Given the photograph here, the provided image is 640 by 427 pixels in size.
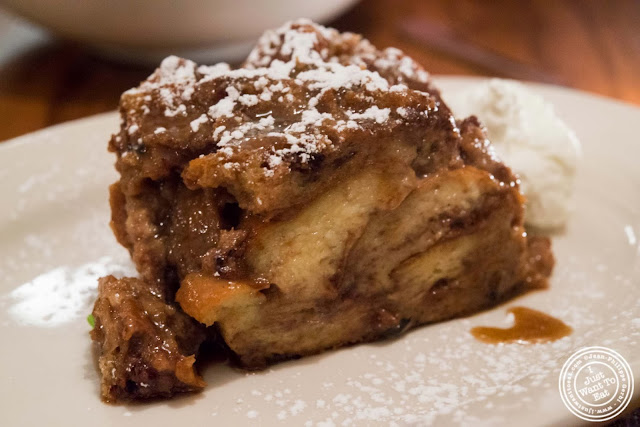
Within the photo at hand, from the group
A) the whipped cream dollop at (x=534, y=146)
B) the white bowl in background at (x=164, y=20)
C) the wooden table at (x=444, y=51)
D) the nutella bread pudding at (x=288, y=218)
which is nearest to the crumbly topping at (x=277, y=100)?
the nutella bread pudding at (x=288, y=218)

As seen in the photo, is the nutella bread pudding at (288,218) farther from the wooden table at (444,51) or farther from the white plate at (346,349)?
the wooden table at (444,51)

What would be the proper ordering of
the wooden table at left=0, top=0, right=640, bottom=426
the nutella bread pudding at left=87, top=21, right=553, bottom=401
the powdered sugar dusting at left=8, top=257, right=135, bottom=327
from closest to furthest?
the nutella bread pudding at left=87, top=21, right=553, bottom=401
the powdered sugar dusting at left=8, top=257, right=135, bottom=327
the wooden table at left=0, top=0, right=640, bottom=426

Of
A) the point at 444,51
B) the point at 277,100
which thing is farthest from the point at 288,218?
the point at 444,51

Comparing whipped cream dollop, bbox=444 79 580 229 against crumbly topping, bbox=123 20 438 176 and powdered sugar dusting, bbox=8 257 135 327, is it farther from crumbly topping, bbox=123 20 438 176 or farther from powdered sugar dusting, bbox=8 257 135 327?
powdered sugar dusting, bbox=8 257 135 327

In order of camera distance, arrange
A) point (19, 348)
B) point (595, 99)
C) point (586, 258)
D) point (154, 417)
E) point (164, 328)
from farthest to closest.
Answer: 1. point (595, 99)
2. point (586, 258)
3. point (19, 348)
4. point (164, 328)
5. point (154, 417)

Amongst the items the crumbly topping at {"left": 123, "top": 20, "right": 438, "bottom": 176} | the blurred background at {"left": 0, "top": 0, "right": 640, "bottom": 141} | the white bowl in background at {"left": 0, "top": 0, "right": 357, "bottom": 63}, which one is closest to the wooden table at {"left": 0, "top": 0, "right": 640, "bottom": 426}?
the blurred background at {"left": 0, "top": 0, "right": 640, "bottom": 141}

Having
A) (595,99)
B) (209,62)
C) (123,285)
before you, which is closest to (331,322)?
(123,285)

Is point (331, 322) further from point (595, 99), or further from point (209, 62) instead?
point (209, 62)
